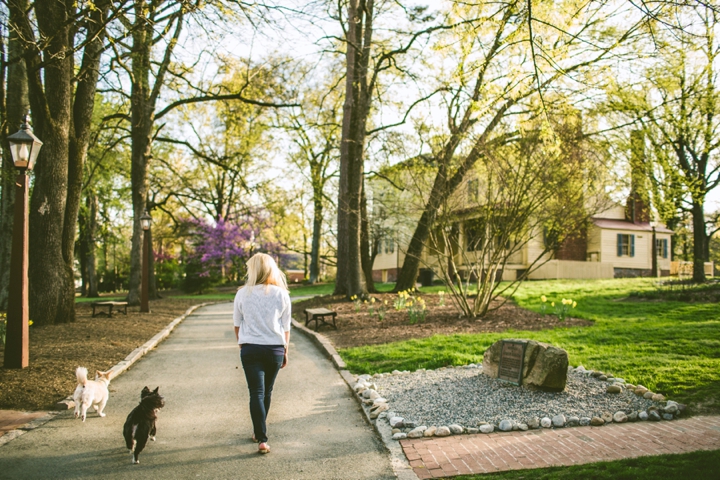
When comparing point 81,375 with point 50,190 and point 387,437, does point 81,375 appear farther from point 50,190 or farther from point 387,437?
point 50,190

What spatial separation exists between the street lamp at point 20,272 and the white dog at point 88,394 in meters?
2.37

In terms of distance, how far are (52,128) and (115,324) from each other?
4.90 metres

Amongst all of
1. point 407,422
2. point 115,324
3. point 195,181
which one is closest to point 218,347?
point 115,324

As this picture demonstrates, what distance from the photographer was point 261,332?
5078mm

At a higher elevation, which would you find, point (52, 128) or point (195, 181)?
point (195, 181)

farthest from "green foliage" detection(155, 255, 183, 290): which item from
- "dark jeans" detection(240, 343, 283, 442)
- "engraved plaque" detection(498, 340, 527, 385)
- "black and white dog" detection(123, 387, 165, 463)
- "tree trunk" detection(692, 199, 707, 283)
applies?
"dark jeans" detection(240, 343, 283, 442)

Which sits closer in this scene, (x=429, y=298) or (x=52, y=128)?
(x=52, y=128)

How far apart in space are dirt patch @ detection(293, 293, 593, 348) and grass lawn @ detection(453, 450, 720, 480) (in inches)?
264

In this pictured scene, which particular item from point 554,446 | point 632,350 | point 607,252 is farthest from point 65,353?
point 607,252

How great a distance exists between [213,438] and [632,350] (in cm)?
731

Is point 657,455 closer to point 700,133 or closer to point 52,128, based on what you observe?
point 52,128

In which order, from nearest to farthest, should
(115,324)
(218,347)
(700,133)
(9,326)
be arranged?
1. (9,326)
2. (218,347)
3. (115,324)
4. (700,133)

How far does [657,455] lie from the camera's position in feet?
15.5

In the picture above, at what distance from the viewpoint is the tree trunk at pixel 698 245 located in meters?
20.2
